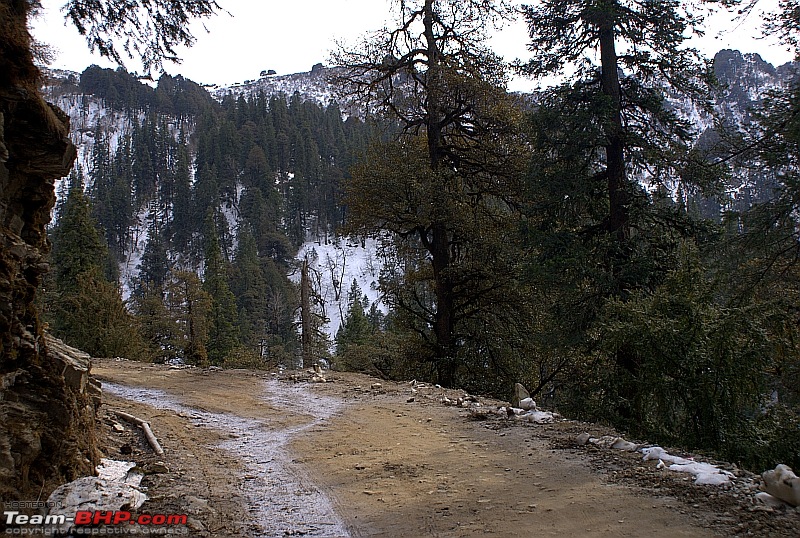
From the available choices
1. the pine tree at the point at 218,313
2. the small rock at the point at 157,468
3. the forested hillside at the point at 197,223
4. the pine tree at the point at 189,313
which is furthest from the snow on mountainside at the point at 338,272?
the small rock at the point at 157,468

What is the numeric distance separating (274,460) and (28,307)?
3039 mm

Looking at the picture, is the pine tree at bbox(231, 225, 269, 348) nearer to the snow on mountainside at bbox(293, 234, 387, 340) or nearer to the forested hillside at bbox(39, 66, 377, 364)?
the forested hillside at bbox(39, 66, 377, 364)

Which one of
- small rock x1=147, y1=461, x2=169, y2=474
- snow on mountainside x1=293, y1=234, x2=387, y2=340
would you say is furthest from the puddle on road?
snow on mountainside x1=293, y1=234, x2=387, y2=340

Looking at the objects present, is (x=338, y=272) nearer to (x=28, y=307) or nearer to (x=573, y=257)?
(x=573, y=257)

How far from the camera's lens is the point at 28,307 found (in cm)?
489

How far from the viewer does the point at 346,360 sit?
69.1ft

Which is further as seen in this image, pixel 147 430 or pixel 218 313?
pixel 218 313

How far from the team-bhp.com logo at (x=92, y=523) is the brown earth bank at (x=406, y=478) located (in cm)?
19

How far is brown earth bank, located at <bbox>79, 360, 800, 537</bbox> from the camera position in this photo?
4.09 metres

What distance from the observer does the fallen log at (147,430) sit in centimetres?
645

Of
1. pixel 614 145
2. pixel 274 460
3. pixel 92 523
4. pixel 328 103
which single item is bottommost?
pixel 274 460

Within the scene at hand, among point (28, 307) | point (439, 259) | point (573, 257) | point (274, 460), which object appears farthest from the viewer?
point (439, 259)

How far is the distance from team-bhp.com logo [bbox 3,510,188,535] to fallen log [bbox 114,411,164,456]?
249cm

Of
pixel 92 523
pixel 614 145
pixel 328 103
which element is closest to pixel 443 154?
pixel 614 145
